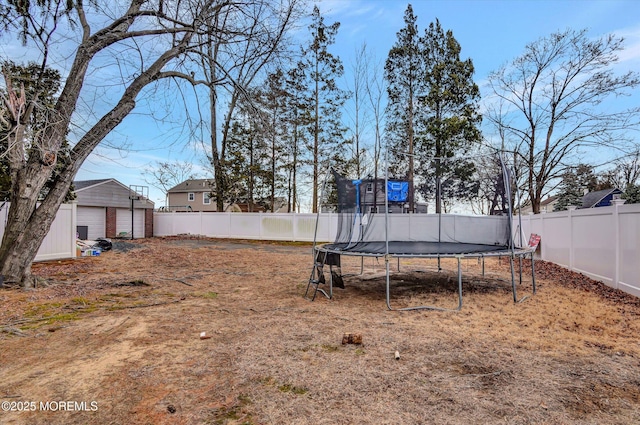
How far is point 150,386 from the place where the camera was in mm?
2322

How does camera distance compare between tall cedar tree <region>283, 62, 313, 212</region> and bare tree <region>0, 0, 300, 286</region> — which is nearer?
bare tree <region>0, 0, 300, 286</region>

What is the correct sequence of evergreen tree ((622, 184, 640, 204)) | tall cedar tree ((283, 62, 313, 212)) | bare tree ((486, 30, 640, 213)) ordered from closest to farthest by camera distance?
bare tree ((486, 30, 640, 213)), evergreen tree ((622, 184, 640, 204)), tall cedar tree ((283, 62, 313, 212))

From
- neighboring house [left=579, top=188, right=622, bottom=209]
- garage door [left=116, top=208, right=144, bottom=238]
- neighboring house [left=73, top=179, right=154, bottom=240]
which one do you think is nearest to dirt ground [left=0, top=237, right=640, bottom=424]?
neighboring house [left=73, top=179, right=154, bottom=240]

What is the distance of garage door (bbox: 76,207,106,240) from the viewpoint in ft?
55.0

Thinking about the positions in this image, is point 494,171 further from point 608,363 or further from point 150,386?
point 150,386

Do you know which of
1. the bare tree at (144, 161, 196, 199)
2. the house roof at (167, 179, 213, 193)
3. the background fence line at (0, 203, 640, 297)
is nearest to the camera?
the background fence line at (0, 203, 640, 297)

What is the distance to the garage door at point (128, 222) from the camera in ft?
61.0

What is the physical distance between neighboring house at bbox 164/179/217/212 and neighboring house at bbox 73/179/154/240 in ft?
38.1

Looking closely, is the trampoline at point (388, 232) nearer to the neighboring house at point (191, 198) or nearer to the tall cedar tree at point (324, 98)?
the tall cedar tree at point (324, 98)

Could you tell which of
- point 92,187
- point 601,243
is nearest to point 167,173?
point 92,187

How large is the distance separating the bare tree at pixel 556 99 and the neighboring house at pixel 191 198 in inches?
968

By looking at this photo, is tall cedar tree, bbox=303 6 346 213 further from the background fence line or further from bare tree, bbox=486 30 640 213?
bare tree, bbox=486 30 640 213

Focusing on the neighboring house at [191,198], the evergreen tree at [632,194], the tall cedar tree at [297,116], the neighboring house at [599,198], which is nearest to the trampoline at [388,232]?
the tall cedar tree at [297,116]

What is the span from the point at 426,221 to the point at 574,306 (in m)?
6.70
